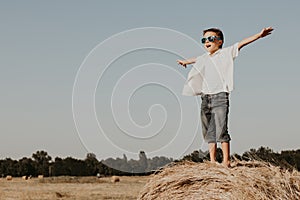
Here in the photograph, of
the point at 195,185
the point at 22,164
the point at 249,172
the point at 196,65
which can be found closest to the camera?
the point at 249,172

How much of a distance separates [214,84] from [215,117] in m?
0.37

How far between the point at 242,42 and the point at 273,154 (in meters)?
1.48

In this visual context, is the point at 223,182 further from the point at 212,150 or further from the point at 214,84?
the point at 214,84

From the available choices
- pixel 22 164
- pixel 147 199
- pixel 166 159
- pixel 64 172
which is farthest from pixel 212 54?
pixel 22 164

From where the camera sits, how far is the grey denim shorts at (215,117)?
630 cm

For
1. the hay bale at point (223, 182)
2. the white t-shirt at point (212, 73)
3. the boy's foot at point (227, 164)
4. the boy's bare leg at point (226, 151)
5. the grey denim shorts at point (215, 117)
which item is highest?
the white t-shirt at point (212, 73)

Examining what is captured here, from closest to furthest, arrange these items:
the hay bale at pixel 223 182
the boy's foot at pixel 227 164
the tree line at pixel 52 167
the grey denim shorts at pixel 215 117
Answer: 1. the hay bale at pixel 223 182
2. the boy's foot at pixel 227 164
3. the grey denim shorts at pixel 215 117
4. the tree line at pixel 52 167

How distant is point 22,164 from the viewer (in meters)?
48.8

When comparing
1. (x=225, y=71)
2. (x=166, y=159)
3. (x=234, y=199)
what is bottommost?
(x=234, y=199)

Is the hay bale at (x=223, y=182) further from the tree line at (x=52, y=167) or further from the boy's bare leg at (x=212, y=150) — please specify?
the tree line at (x=52, y=167)

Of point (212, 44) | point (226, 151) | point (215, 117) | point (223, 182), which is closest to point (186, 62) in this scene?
point (212, 44)

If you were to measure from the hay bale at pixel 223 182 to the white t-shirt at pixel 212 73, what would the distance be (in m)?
0.84

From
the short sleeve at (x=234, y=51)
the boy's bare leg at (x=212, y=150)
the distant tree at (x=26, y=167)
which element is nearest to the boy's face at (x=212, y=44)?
the short sleeve at (x=234, y=51)

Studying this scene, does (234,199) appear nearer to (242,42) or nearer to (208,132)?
(208,132)
